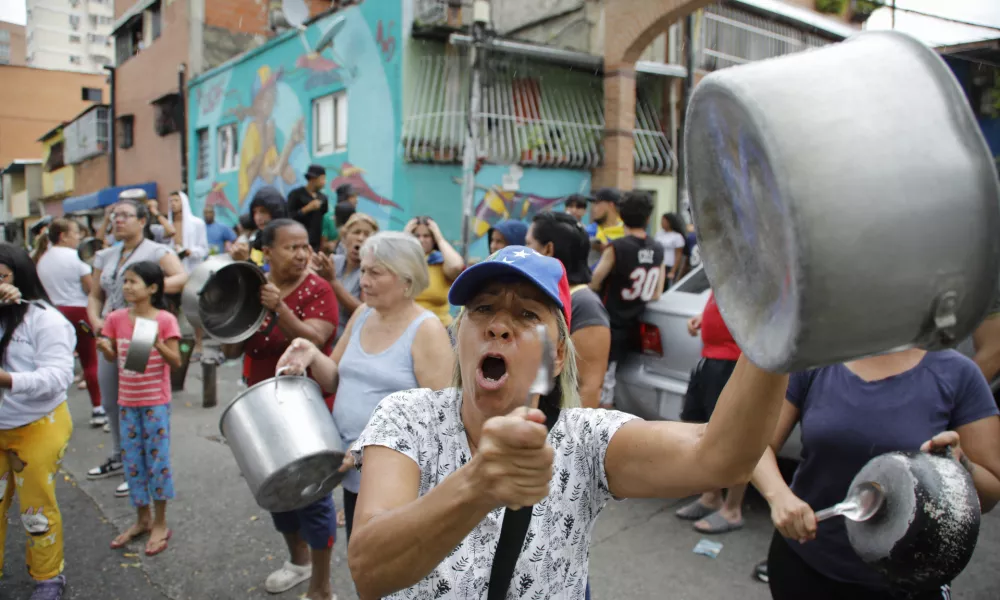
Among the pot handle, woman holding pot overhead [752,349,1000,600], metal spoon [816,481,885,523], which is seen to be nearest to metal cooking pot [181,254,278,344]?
the pot handle

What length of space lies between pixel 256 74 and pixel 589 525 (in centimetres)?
1591

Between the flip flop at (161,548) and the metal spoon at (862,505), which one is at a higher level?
the metal spoon at (862,505)

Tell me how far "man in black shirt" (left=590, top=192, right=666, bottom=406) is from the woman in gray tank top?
210 cm

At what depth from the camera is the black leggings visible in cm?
213

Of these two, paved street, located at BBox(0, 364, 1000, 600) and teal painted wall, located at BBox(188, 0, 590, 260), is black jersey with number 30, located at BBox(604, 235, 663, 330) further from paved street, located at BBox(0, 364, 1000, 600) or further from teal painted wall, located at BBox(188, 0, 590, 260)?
teal painted wall, located at BBox(188, 0, 590, 260)

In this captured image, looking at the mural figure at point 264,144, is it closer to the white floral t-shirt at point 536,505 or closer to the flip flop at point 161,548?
the flip flop at point 161,548

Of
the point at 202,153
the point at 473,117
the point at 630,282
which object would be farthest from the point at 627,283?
the point at 202,153

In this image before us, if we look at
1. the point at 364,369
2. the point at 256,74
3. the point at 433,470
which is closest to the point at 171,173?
the point at 256,74

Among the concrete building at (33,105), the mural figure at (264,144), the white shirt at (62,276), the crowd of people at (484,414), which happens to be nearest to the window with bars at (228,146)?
the mural figure at (264,144)

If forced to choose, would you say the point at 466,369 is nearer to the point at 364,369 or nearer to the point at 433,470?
the point at 433,470

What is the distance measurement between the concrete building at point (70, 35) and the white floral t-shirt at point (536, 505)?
3552 inches

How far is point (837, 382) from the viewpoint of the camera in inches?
88.0

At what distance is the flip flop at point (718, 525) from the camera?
4.16 m

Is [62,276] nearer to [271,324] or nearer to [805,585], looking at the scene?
[271,324]
